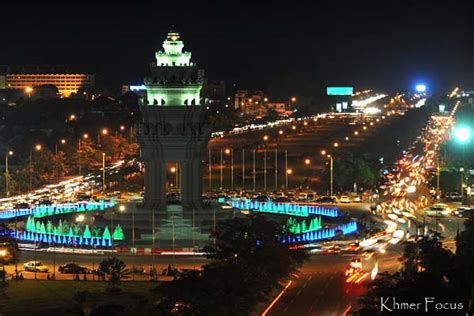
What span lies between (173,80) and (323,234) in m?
10.5

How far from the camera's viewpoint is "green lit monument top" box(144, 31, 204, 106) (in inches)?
2493

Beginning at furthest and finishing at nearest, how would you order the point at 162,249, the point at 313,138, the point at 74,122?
1. the point at 313,138
2. the point at 74,122
3. the point at 162,249

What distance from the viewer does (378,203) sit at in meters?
78.2

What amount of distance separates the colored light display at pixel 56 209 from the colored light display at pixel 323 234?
13015mm

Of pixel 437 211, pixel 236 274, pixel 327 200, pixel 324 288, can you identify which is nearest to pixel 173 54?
pixel 437 211

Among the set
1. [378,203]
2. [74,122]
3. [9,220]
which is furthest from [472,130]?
[9,220]

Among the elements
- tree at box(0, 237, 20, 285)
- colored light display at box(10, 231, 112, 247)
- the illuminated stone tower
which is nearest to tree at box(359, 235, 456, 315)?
tree at box(0, 237, 20, 285)

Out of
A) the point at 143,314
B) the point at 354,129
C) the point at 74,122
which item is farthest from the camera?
the point at 354,129

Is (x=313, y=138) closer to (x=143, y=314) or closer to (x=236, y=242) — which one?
(x=236, y=242)

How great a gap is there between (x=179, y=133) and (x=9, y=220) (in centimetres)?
1121

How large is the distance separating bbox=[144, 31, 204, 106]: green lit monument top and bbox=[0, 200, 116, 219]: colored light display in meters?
8.38

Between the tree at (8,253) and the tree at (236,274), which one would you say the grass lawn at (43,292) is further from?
the tree at (236,274)

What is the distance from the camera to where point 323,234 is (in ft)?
200

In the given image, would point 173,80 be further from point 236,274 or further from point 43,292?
point 236,274
